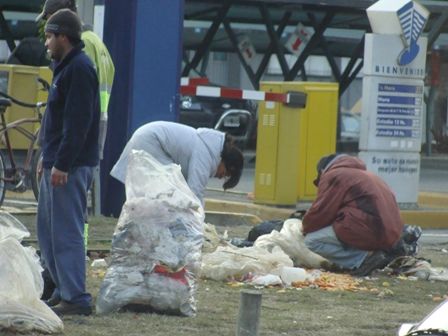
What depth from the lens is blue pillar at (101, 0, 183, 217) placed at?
13680 mm

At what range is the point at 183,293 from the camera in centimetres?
823

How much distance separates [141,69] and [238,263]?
4154 mm

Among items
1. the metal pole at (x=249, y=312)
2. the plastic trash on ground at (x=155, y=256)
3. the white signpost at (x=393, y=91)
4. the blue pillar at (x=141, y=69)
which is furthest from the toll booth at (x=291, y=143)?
the metal pole at (x=249, y=312)

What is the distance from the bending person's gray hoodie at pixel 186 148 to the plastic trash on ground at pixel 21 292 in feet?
5.31

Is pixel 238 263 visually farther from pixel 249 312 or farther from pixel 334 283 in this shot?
pixel 249 312

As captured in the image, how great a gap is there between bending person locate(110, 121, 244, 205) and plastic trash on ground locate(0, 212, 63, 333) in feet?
5.32

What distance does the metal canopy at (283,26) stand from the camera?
91.3ft

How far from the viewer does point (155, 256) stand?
326 inches

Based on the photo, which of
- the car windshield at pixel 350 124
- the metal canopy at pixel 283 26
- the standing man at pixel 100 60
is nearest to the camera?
the standing man at pixel 100 60

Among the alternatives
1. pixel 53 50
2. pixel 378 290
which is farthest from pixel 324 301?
pixel 53 50

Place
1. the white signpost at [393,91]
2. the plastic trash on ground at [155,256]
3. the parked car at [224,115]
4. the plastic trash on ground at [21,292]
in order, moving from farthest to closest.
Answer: the parked car at [224,115] < the white signpost at [393,91] < the plastic trash on ground at [155,256] < the plastic trash on ground at [21,292]

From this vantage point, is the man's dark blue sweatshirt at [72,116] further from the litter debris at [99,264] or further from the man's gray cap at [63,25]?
the litter debris at [99,264]

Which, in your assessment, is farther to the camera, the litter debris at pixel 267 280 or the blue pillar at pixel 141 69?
the blue pillar at pixel 141 69

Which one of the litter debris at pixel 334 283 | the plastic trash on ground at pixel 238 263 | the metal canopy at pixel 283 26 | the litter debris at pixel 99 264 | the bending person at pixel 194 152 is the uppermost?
the metal canopy at pixel 283 26
